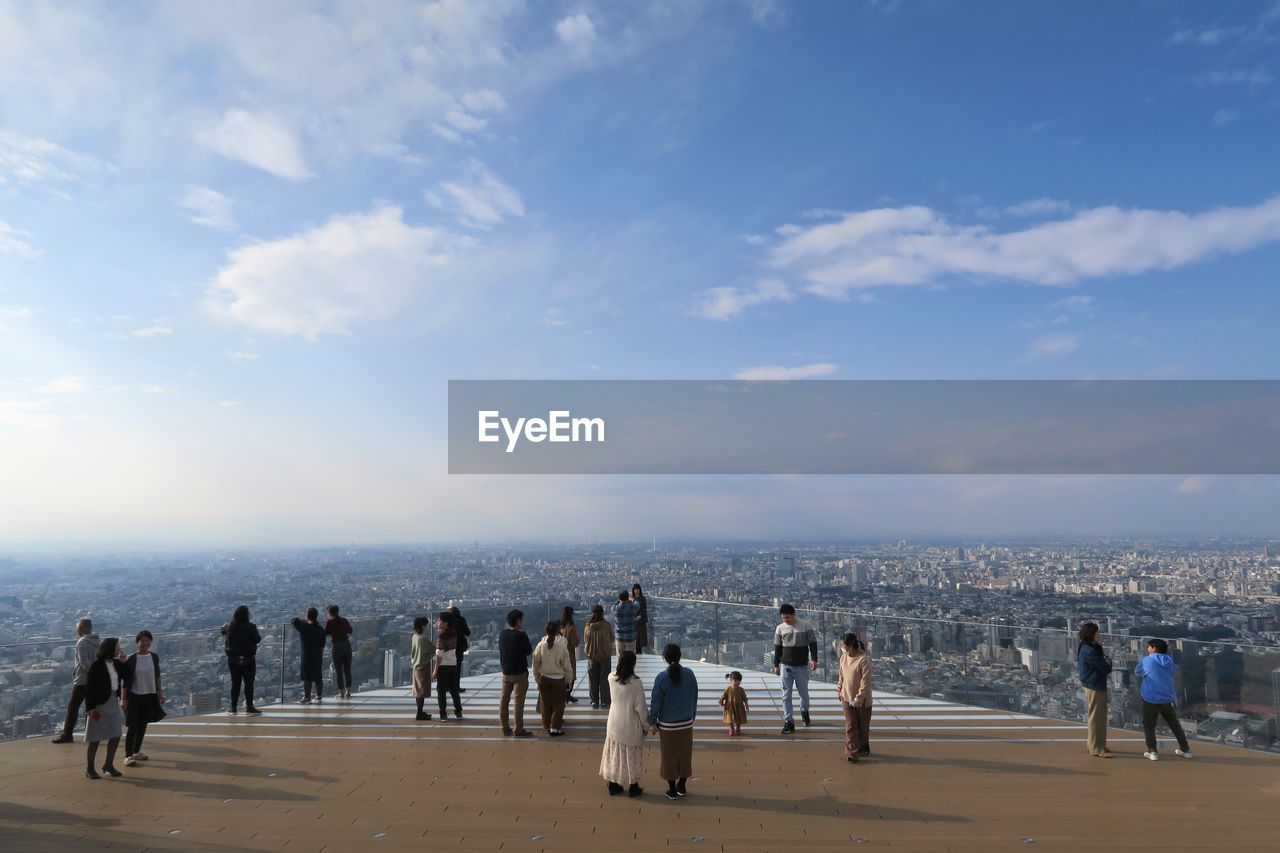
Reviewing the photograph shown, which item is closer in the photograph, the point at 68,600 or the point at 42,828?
the point at 42,828

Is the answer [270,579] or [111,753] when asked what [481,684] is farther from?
[270,579]

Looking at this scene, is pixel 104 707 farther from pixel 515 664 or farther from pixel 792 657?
pixel 792 657

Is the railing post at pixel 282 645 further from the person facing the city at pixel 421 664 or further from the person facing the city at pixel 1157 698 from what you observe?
the person facing the city at pixel 1157 698

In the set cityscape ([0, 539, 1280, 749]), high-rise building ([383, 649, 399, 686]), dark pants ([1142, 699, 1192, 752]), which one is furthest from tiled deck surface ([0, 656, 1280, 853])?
high-rise building ([383, 649, 399, 686])

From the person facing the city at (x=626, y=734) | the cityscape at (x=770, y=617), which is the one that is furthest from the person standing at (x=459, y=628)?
the person facing the city at (x=626, y=734)

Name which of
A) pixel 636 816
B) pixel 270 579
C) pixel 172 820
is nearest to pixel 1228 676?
pixel 636 816

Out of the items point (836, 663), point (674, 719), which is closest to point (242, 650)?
point (674, 719)
